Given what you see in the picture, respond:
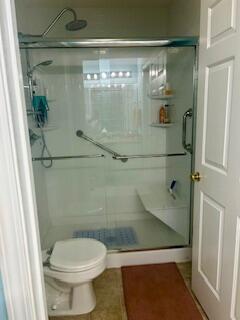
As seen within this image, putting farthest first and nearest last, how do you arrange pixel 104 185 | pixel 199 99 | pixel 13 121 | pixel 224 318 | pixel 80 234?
pixel 104 185 < pixel 80 234 < pixel 199 99 < pixel 224 318 < pixel 13 121

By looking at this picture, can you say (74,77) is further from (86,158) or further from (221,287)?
(221,287)

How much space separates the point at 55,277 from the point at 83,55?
6.95 feet

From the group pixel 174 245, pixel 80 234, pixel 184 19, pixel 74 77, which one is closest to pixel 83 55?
pixel 74 77

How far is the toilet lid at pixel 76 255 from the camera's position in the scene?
1.52 meters

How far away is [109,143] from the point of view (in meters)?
2.82

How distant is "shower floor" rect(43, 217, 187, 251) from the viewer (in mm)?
2221

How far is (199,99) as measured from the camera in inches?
60.6

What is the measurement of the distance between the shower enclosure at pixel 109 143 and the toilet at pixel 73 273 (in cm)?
67

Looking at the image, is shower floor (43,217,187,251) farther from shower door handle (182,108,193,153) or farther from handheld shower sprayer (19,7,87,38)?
handheld shower sprayer (19,7,87,38)

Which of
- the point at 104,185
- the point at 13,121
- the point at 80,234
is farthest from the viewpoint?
the point at 104,185

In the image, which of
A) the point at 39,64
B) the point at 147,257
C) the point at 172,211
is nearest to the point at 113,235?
the point at 147,257

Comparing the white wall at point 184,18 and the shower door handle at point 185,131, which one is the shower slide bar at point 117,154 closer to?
the shower door handle at point 185,131

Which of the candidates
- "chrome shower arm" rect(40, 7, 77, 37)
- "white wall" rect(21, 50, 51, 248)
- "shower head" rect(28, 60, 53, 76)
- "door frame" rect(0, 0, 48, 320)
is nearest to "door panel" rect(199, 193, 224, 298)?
"door frame" rect(0, 0, 48, 320)

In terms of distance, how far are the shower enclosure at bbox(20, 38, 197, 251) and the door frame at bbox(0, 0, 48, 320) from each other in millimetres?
1663
